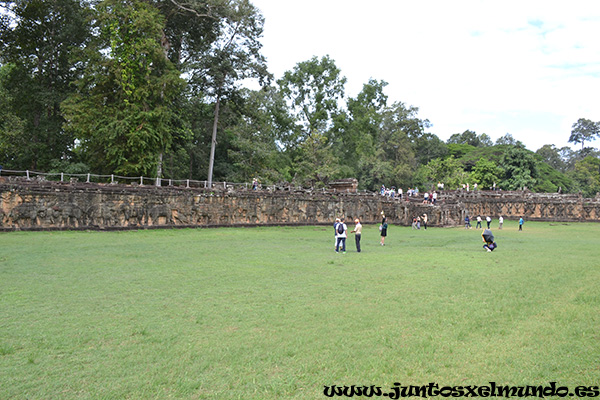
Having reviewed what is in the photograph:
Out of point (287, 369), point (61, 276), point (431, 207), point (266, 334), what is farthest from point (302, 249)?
point (431, 207)

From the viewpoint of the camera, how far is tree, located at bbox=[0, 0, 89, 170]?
31.3 m

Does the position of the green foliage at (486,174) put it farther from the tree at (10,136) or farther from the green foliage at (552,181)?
the tree at (10,136)

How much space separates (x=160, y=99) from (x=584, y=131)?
363 feet

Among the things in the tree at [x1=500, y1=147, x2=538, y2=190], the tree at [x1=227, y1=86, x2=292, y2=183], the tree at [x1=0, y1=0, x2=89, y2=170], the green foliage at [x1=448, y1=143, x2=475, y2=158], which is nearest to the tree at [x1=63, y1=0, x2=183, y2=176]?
the tree at [x1=0, y1=0, x2=89, y2=170]

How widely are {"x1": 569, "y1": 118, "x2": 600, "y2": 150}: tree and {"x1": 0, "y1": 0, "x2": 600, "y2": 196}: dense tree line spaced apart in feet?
246

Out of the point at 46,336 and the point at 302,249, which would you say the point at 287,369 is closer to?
the point at 46,336

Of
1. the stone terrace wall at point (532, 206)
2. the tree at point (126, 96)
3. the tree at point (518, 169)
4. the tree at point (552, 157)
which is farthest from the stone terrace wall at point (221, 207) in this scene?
the tree at point (552, 157)

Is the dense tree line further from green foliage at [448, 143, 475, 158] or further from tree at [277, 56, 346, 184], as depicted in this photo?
green foliage at [448, 143, 475, 158]

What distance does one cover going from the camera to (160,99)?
3116 centimetres

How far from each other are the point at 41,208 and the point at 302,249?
14.3 metres

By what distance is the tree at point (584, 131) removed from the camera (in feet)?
344

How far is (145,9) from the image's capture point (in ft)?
97.5

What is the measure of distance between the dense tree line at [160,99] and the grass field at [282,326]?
1795 cm


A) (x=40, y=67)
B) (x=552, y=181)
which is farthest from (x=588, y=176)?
(x=40, y=67)
